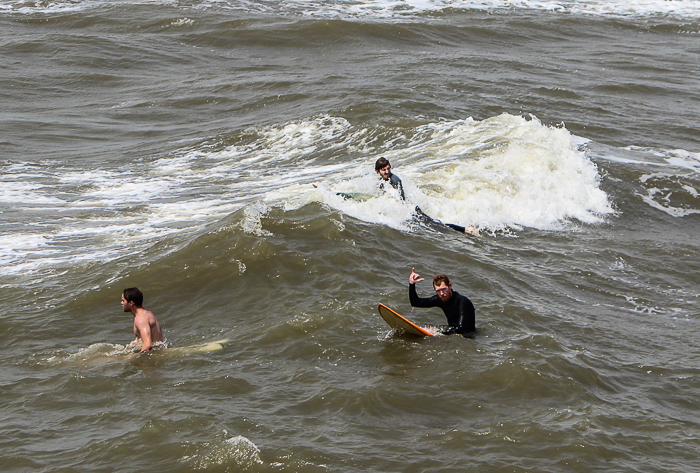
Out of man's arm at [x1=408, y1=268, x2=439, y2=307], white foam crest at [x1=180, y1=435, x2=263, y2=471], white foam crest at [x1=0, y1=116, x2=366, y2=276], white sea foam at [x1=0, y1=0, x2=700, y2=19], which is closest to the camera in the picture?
white foam crest at [x1=180, y1=435, x2=263, y2=471]

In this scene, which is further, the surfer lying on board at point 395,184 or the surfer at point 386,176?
the surfer at point 386,176

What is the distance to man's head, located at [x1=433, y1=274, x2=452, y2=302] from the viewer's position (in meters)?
8.54

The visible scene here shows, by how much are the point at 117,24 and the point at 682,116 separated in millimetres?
21249

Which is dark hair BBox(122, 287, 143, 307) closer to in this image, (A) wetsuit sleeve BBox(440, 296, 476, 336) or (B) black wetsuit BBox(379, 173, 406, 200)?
(A) wetsuit sleeve BBox(440, 296, 476, 336)

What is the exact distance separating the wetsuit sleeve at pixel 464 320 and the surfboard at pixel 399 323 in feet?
0.87

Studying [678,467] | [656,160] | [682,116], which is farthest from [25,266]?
[682,116]

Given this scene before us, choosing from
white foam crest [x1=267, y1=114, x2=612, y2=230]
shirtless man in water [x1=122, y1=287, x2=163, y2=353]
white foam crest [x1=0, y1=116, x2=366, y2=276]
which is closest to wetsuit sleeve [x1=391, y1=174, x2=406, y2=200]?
white foam crest [x1=267, y1=114, x2=612, y2=230]

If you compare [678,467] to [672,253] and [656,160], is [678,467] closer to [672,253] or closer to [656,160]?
[672,253]

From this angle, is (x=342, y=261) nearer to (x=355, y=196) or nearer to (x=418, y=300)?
(x=418, y=300)

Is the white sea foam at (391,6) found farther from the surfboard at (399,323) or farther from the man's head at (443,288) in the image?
the surfboard at (399,323)

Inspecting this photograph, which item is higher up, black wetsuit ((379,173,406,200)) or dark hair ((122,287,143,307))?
black wetsuit ((379,173,406,200))

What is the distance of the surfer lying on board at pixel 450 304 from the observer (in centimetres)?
849

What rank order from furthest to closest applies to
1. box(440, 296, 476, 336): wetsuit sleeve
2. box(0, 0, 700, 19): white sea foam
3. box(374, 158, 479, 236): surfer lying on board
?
box(0, 0, 700, 19): white sea foam
box(374, 158, 479, 236): surfer lying on board
box(440, 296, 476, 336): wetsuit sleeve

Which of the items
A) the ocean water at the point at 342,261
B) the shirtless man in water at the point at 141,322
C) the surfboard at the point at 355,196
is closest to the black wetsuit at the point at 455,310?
the ocean water at the point at 342,261
